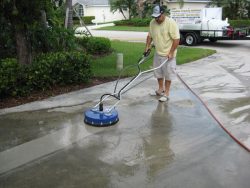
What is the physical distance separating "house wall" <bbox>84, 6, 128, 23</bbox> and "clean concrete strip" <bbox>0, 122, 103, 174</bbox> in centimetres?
4347

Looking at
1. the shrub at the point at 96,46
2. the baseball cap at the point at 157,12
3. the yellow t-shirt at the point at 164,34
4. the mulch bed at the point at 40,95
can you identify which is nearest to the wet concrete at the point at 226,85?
the yellow t-shirt at the point at 164,34

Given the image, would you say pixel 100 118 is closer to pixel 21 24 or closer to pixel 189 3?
pixel 21 24

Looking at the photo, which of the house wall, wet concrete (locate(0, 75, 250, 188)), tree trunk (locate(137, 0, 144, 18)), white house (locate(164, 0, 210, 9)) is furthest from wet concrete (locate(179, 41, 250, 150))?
the house wall

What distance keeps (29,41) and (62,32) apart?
2.22 m

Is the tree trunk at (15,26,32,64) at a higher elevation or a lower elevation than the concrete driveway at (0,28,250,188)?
higher

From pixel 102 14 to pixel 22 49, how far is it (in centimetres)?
4132

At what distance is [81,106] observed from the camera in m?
7.51

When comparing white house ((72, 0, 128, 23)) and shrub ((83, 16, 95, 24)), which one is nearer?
shrub ((83, 16, 95, 24))

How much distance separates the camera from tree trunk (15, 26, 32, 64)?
862 centimetres

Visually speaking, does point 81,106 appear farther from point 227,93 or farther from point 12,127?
point 227,93

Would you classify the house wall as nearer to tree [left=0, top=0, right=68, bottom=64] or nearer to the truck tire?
the truck tire

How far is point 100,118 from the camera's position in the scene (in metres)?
6.28

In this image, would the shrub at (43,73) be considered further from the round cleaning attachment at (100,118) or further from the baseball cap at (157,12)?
the baseball cap at (157,12)

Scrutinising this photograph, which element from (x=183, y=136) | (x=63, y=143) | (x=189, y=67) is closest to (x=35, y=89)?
(x=63, y=143)
